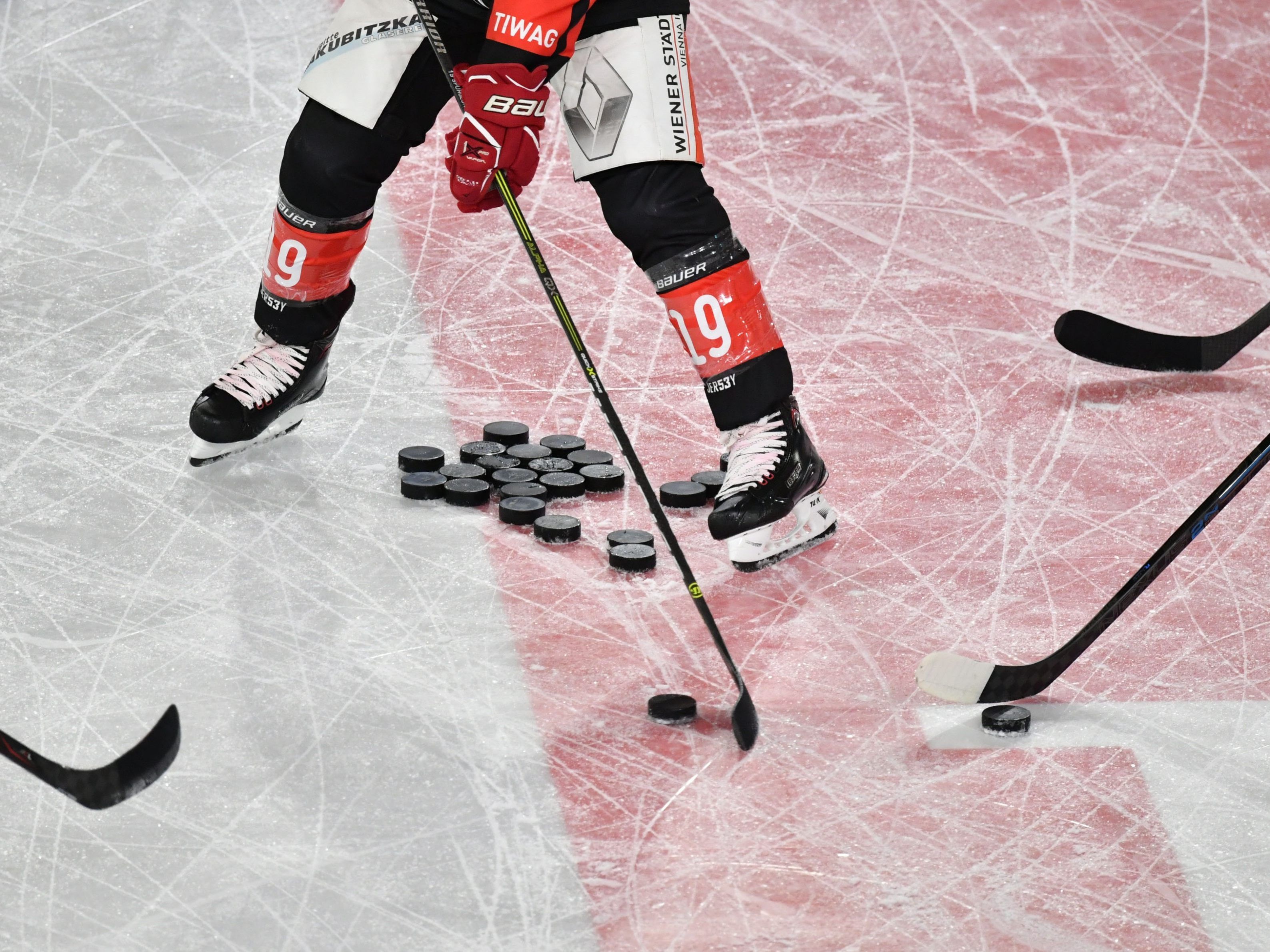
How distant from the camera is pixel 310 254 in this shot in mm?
2971

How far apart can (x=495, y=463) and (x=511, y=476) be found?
5cm

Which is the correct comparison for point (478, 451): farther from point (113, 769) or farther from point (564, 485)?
point (113, 769)

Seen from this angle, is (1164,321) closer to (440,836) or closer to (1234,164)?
(1234,164)

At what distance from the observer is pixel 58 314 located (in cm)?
353

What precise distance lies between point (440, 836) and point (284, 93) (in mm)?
2904

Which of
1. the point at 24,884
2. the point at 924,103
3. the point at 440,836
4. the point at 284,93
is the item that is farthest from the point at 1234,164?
the point at 24,884

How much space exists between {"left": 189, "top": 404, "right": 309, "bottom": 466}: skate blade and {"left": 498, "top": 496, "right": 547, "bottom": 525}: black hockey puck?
0.49 m

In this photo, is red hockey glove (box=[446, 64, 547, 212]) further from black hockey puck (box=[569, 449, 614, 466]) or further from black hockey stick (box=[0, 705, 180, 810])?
black hockey stick (box=[0, 705, 180, 810])

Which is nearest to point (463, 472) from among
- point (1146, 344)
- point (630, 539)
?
point (630, 539)

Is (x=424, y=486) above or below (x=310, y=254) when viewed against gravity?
below

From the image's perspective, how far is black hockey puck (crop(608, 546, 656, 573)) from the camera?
2.75m

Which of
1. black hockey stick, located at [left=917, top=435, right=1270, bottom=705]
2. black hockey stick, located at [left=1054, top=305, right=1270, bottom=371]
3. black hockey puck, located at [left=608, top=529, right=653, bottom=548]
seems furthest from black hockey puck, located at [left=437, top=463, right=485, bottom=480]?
black hockey stick, located at [left=1054, top=305, right=1270, bottom=371]

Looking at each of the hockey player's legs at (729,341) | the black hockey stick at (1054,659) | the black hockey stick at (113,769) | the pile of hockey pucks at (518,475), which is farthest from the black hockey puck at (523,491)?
the black hockey stick at (113,769)

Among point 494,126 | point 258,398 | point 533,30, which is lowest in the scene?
point 258,398
